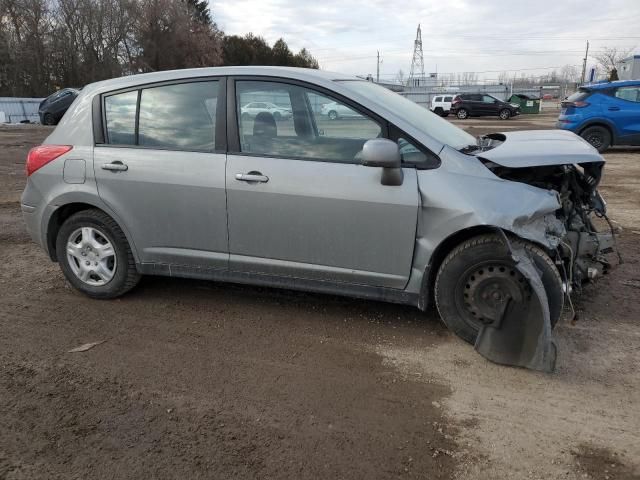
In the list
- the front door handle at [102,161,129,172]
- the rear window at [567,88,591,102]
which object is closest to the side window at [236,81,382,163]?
the front door handle at [102,161,129,172]

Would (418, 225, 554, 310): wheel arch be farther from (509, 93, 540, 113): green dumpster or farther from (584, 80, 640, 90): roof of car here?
(509, 93, 540, 113): green dumpster

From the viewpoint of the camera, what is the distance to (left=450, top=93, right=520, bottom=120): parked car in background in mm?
33781

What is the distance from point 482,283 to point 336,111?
1512 mm

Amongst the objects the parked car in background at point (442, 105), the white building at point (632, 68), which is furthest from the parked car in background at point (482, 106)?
the white building at point (632, 68)

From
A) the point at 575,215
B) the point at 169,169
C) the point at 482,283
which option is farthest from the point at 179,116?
the point at 575,215

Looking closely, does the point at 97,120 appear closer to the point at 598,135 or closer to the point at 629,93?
the point at 598,135

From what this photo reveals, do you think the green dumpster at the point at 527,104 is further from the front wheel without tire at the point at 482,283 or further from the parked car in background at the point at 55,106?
the front wheel without tire at the point at 482,283

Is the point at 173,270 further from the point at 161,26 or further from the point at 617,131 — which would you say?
the point at 161,26

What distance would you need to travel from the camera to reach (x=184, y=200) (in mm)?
3854

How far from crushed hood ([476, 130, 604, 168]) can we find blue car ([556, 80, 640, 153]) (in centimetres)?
1017

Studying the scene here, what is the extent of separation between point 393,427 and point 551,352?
1.14m

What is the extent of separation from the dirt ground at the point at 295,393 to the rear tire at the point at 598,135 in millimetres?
10059

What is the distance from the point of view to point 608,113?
12.8 metres

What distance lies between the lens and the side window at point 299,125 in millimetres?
3558
